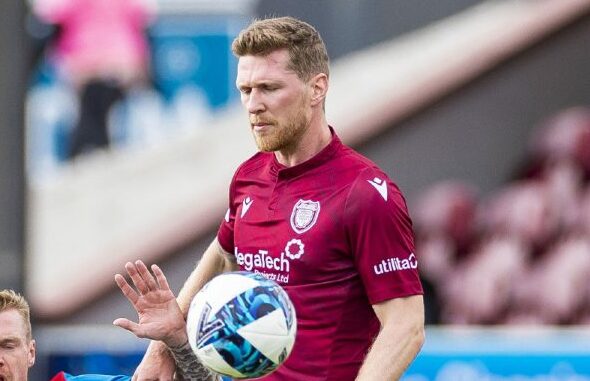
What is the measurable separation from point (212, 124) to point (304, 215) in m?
6.69

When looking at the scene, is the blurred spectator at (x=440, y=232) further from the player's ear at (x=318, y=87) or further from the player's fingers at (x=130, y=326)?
the player's fingers at (x=130, y=326)

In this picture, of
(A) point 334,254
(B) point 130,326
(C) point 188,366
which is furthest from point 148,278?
(A) point 334,254

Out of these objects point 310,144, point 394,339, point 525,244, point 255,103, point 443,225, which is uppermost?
point 255,103

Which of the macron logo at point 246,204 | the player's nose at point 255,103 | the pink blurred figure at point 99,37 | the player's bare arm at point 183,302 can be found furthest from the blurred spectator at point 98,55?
the player's nose at point 255,103

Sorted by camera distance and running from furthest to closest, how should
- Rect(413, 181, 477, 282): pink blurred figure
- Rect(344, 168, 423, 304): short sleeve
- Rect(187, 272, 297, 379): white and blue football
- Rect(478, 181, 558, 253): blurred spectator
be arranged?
Rect(413, 181, 477, 282): pink blurred figure, Rect(478, 181, 558, 253): blurred spectator, Rect(344, 168, 423, 304): short sleeve, Rect(187, 272, 297, 379): white and blue football

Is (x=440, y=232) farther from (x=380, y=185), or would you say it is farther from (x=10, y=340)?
(x=380, y=185)

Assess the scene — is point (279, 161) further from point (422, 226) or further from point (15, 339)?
point (422, 226)

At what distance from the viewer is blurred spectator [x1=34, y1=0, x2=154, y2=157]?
36.5ft

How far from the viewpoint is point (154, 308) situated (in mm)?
4719

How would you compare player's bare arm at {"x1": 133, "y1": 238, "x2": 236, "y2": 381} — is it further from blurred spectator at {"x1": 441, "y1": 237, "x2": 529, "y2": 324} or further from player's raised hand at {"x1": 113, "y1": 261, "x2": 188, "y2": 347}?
blurred spectator at {"x1": 441, "y1": 237, "x2": 529, "y2": 324}

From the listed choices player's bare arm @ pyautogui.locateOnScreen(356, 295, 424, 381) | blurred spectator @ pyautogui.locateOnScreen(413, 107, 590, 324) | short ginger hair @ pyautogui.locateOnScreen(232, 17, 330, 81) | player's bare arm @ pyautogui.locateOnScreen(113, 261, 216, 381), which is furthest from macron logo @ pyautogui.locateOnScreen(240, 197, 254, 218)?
blurred spectator @ pyautogui.locateOnScreen(413, 107, 590, 324)

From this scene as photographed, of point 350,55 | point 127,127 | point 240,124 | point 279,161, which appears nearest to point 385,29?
point 350,55

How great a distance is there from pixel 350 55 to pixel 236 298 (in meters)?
7.05

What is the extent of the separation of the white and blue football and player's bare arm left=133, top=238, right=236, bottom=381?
1.73 feet
